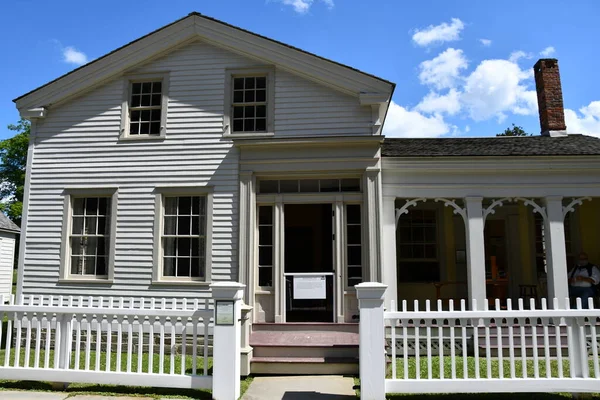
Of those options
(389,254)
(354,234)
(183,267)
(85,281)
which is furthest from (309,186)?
(85,281)

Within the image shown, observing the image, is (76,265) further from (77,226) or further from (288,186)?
(288,186)

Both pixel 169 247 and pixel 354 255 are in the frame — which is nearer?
pixel 354 255

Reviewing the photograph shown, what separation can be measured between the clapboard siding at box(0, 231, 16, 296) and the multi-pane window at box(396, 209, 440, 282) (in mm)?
18758

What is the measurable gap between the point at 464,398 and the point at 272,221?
5048 mm

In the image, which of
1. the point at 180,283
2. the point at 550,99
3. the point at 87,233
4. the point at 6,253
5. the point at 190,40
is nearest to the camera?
the point at 180,283

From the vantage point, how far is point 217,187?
1009 cm

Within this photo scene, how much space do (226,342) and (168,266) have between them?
4588 millimetres

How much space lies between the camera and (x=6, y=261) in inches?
880

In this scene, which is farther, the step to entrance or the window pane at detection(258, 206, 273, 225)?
the window pane at detection(258, 206, 273, 225)

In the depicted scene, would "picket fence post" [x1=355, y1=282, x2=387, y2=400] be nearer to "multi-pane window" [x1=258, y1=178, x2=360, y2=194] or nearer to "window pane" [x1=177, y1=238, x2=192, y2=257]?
"multi-pane window" [x1=258, y1=178, x2=360, y2=194]

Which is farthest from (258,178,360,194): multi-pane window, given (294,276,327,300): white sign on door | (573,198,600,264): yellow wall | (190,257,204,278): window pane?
(573,198,600,264): yellow wall

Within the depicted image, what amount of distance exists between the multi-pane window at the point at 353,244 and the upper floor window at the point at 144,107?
4.64 meters

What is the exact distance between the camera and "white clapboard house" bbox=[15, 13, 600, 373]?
9586 mm

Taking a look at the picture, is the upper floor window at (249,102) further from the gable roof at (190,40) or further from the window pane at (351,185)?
the window pane at (351,185)
